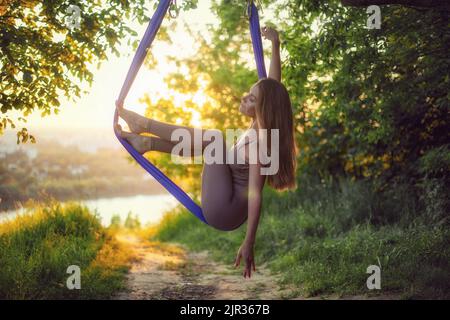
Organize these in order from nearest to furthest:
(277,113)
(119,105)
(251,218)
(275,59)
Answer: (251,218)
(277,113)
(119,105)
(275,59)

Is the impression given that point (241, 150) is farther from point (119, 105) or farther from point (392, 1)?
point (392, 1)

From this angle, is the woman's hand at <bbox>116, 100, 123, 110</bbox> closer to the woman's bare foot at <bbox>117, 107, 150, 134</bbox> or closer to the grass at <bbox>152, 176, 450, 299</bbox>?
the woman's bare foot at <bbox>117, 107, 150, 134</bbox>

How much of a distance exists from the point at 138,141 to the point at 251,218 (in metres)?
0.95

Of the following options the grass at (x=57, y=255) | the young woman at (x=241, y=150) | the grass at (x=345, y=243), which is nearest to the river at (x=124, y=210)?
the grass at (x=57, y=255)

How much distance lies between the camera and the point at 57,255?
14.1 feet

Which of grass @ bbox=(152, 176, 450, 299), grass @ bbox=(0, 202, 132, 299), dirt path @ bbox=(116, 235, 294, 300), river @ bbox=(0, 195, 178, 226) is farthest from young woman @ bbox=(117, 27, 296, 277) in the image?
river @ bbox=(0, 195, 178, 226)

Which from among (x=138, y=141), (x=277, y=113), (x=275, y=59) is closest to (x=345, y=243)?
(x=275, y=59)

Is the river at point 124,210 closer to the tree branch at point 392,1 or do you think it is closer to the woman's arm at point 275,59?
the woman's arm at point 275,59

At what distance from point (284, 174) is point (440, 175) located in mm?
2931

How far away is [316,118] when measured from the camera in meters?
7.88

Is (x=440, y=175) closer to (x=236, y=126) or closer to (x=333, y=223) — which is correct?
(x=333, y=223)

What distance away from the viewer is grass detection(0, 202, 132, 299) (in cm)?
381

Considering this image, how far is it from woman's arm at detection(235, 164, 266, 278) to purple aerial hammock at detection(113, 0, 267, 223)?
1.35 feet
